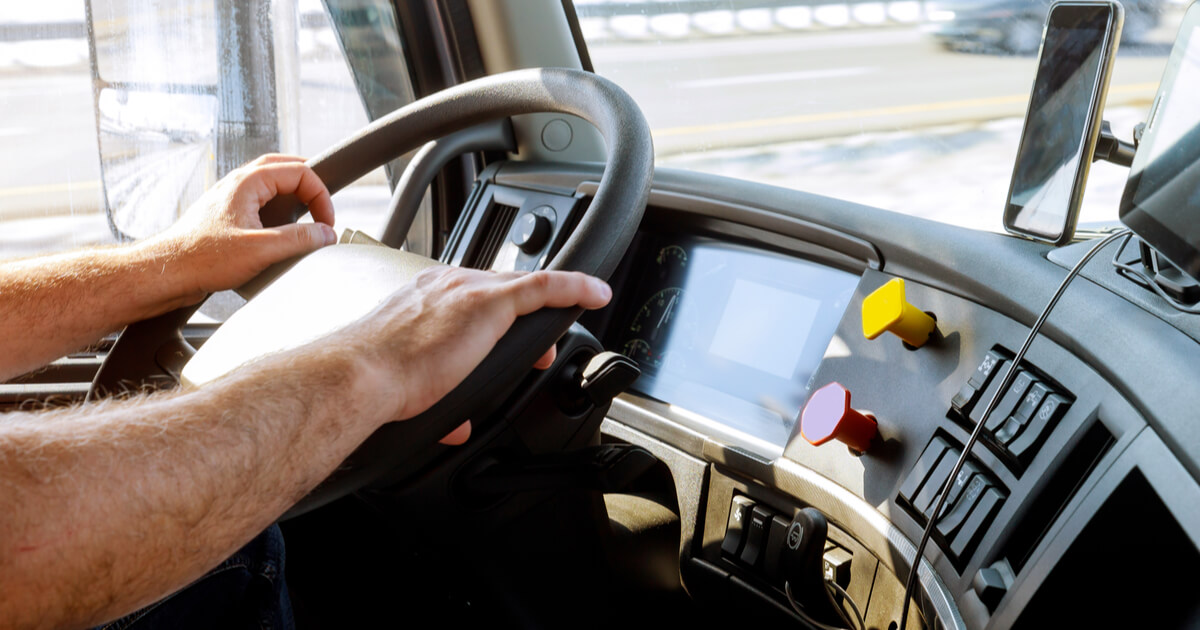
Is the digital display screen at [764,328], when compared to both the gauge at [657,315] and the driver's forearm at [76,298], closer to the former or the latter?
the gauge at [657,315]

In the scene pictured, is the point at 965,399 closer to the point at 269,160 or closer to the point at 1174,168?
the point at 1174,168

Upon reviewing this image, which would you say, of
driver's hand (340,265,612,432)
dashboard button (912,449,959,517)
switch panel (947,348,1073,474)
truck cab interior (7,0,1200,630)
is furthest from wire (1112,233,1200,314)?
driver's hand (340,265,612,432)

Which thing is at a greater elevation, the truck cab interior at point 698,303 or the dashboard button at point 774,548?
the truck cab interior at point 698,303

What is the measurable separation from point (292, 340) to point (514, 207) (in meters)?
0.84

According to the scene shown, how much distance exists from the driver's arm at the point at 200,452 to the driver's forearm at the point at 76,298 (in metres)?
0.37

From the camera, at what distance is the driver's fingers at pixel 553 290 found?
67cm

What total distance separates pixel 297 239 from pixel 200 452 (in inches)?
18.1

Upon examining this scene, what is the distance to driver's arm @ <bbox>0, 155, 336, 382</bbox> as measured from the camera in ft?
3.09

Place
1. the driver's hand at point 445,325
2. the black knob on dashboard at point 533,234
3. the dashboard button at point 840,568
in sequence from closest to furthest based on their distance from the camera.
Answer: the driver's hand at point 445,325 → the dashboard button at point 840,568 → the black knob on dashboard at point 533,234

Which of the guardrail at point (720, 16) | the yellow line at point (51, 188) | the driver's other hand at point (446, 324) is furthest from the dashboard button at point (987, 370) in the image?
the yellow line at point (51, 188)

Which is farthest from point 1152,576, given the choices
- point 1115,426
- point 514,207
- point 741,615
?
point 514,207

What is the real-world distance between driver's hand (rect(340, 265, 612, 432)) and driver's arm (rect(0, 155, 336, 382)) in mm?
331

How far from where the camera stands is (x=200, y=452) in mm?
552

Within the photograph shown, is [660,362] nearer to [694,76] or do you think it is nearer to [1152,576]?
[694,76]
